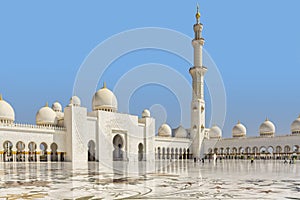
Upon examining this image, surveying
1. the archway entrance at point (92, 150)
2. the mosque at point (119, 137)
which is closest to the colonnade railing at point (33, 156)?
the mosque at point (119, 137)

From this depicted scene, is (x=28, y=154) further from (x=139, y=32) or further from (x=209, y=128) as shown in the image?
(x=209, y=128)

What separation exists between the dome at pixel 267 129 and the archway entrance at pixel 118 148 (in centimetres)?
1473

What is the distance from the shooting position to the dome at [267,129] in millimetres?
31156

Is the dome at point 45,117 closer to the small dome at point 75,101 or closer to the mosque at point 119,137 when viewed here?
the mosque at point 119,137

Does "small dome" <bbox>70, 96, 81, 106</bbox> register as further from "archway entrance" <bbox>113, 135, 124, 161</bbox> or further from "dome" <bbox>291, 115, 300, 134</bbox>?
"dome" <bbox>291, 115, 300, 134</bbox>

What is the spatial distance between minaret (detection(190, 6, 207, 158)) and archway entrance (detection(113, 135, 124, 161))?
831 centimetres

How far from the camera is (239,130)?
33.6m

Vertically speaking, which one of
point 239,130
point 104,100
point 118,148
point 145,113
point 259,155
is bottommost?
point 259,155

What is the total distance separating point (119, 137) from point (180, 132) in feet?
35.8

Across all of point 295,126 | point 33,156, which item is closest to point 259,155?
point 295,126

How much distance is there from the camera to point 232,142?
3250 cm

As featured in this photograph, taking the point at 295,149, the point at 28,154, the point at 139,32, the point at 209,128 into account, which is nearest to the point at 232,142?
the point at 209,128

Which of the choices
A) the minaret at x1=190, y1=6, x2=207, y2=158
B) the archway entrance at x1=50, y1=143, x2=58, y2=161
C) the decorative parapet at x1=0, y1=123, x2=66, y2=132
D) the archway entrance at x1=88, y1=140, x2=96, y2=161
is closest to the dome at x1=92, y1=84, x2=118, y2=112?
the archway entrance at x1=88, y1=140, x2=96, y2=161

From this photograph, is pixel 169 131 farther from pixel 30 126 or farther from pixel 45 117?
pixel 30 126
